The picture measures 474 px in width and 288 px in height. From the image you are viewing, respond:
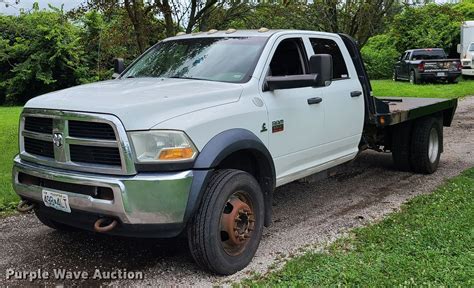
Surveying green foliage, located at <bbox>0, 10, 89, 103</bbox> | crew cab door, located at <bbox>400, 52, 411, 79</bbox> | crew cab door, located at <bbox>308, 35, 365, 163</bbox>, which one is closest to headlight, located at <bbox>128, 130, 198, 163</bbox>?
crew cab door, located at <bbox>308, 35, 365, 163</bbox>

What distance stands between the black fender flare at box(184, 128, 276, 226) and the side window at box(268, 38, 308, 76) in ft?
3.32

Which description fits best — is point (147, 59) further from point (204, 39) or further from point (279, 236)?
point (279, 236)

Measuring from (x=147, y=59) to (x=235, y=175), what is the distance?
2125mm

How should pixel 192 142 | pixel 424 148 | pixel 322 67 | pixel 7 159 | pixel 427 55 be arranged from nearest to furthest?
pixel 192 142 → pixel 322 67 → pixel 424 148 → pixel 7 159 → pixel 427 55

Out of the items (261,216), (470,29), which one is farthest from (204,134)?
(470,29)

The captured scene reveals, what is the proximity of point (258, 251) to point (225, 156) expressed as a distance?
1.05 meters

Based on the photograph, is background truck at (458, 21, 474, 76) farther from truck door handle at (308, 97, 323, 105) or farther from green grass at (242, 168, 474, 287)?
truck door handle at (308, 97, 323, 105)

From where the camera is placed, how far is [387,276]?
3838mm

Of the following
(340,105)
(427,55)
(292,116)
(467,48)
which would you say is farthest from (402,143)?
(467,48)

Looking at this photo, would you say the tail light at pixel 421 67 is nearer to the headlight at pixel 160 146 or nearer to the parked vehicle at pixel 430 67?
the parked vehicle at pixel 430 67

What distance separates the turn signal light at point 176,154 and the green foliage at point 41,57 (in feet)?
72.9

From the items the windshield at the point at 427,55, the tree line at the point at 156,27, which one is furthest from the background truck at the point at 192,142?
the windshield at the point at 427,55

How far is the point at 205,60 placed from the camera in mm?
5031

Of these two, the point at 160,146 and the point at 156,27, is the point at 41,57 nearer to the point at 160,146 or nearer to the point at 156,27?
the point at 156,27
